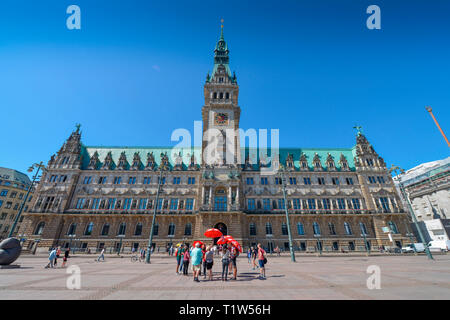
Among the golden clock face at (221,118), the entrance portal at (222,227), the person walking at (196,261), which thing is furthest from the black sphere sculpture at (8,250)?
the golden clock face at (221,118)

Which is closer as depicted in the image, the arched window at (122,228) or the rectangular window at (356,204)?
the arched window at (122,228)

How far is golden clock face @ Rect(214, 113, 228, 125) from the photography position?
1964 inches

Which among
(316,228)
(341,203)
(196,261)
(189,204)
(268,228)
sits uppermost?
(341,203)

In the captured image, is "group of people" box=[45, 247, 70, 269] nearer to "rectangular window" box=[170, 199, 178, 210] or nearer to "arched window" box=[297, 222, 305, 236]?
"rectangular window" box=[170, 199, 178, 210]

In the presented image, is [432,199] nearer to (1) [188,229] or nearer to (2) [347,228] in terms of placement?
(2) [347,228]

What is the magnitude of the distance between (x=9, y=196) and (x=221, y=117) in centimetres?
7545

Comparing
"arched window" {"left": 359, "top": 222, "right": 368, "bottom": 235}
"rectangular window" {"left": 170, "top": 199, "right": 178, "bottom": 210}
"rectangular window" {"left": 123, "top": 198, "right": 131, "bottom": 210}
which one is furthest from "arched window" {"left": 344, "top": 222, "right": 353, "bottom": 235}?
"rectangular window" {"left": 123, "top": 198, "right": 131, "bottom": 210}

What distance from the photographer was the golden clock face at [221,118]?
164ft

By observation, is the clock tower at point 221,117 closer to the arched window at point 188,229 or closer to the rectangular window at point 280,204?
the rectangular window at point 280,204

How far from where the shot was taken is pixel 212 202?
40000 millimetres

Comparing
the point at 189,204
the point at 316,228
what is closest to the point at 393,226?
the point at 316,228

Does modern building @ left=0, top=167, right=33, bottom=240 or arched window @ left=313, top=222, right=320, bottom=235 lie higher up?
modern building @ left=0, top=167, right=33, bottom=240

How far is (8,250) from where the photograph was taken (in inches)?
631
